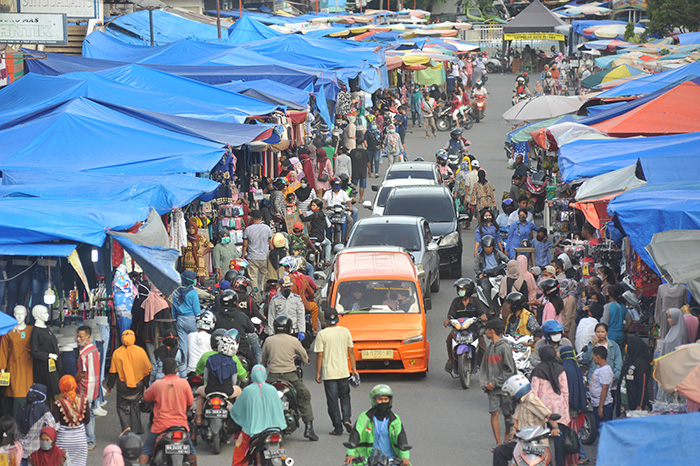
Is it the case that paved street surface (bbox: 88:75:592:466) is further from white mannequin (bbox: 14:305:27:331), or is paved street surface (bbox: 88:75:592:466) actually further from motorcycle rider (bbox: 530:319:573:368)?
white mannequin (bbox: 14:305:27:331)

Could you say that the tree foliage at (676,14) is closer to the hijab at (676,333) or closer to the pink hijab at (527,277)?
the pink hijab at (527,277)

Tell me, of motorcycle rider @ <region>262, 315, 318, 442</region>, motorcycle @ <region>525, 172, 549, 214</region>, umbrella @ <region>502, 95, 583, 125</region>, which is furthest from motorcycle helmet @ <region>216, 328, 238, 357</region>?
umbrella @ <region>502, 95, 583, 125</region>

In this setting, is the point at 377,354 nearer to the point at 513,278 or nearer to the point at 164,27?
the point at 513,278

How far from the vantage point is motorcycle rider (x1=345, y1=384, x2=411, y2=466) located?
9.31m

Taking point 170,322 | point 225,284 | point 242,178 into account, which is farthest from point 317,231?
point 170,322

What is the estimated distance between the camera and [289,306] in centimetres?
1498

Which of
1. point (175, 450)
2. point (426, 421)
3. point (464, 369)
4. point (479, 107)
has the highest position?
point (175, 450)

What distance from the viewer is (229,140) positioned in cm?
1878

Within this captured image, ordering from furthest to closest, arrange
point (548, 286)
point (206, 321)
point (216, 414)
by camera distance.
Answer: point (548, 286) < point (206, 321) < point (216, 414)

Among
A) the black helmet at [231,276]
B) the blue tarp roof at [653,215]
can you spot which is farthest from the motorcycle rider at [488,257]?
the blue tarp roof at [653,215]

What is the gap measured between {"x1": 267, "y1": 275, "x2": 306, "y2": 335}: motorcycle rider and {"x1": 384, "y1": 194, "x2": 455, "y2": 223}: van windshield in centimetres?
746

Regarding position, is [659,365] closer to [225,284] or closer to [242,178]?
[225,284]

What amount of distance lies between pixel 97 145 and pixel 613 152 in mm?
8627

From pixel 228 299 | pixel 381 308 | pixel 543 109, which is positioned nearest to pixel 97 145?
pixel 228 299
